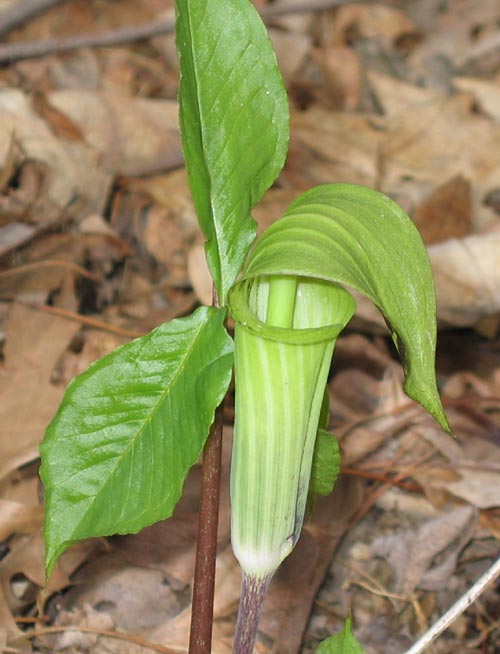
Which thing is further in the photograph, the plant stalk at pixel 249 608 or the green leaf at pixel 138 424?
the plant stalk at pixel 249 608

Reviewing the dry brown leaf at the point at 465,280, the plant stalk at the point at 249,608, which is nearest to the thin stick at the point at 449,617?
the plant stalk at the point at 249,608

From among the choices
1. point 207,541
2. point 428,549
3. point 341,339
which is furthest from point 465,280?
point 207,541

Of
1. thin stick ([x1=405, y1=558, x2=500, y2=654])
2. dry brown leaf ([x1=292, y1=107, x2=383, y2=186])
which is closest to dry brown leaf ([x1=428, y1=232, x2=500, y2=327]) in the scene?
dry brown leaf ([x1=292, y1=107, x2=383, y2=186])

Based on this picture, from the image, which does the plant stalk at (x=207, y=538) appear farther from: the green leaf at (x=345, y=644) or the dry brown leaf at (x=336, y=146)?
the dry brown leaf at (x=336, y=146)

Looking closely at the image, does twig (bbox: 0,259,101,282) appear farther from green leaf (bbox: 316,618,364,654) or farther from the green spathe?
green leaf (bbox: 316,618,364,654)

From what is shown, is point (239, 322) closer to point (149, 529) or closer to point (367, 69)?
point (149, 529)
